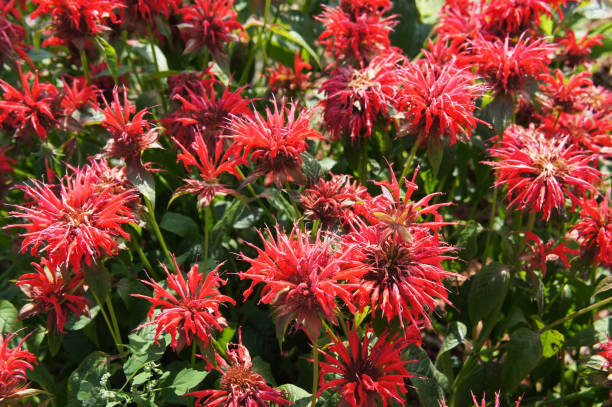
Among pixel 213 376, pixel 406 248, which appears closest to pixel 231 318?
pixel 213 376

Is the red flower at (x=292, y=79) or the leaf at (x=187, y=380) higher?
the red flower at (x=292, y=79)

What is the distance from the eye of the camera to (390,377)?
1112mm

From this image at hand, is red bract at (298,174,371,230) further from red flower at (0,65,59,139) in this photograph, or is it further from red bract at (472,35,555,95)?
red flower at (0,65,59,139)

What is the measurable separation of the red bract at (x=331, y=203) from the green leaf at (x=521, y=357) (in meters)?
0.62

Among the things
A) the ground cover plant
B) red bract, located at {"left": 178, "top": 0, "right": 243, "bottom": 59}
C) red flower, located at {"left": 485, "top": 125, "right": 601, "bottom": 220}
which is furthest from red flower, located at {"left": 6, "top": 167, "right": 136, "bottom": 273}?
red flower, located at {"left": 485, "top": 125, "right": 601, "bottom": 220}

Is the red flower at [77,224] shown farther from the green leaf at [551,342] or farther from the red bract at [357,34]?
the green leaf at [551,342]

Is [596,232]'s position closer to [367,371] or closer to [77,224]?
[367,371]

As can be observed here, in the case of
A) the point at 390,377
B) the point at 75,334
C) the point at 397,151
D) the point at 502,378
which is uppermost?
the point at 397,151

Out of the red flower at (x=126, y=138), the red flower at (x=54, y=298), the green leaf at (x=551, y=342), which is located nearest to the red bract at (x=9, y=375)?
the red flower at (x=54, y=298)

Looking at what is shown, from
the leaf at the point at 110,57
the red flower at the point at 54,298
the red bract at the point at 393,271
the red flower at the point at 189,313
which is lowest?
the red flower at the point at 54,298

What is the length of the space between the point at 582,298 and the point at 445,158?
24.8 inches

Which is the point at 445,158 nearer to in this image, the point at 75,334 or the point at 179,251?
the point at 179,251

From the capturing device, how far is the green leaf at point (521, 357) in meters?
1.47

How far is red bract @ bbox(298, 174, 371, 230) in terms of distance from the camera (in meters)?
1.34
